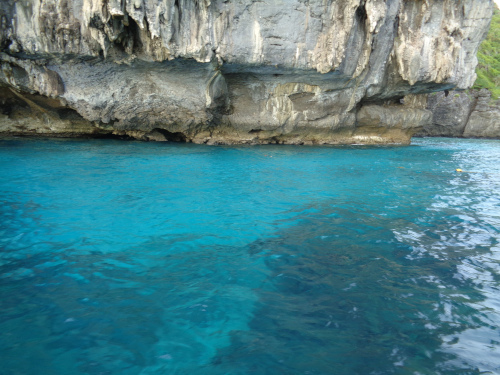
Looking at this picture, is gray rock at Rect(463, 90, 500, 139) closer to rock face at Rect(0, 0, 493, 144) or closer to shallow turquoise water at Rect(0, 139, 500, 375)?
rock face at Rect(0, 0, 493, 144)

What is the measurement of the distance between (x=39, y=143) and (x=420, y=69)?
13109 millimetres

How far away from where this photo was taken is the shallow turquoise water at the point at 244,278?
228cm

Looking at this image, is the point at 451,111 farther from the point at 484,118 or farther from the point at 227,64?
the point at 227,64

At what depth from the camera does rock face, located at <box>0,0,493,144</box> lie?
384 inches

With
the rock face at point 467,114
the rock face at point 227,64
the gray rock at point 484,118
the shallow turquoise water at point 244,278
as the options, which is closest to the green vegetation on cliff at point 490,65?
the gray rock at point 484,118

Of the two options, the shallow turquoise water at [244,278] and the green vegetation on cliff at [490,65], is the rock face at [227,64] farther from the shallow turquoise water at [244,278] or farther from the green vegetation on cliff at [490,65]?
the green vegetation on cliff at [490,65]


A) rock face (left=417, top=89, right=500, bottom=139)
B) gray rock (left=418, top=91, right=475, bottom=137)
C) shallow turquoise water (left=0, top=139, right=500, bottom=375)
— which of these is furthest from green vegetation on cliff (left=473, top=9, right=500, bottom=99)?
shallow turquoise water (left=0, top=139, right=500, bottom=375)

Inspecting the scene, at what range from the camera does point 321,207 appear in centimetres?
544

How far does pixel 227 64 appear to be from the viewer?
11.2m

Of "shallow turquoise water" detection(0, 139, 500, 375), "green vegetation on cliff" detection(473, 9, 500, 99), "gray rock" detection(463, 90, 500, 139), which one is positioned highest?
"green vegetation on cliff" detection(473, 9, 500, 99)

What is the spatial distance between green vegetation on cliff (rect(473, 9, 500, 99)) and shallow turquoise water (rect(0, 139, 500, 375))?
25.5 m

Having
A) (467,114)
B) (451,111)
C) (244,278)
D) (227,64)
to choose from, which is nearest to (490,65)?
(467,114)

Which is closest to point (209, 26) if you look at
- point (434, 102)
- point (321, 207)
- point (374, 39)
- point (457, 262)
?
point (374, 39)

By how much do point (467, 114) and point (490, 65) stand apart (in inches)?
405
